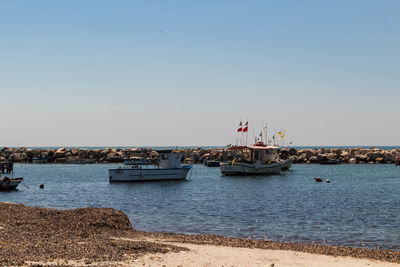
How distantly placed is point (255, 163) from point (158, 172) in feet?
60.2

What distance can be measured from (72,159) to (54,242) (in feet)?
356

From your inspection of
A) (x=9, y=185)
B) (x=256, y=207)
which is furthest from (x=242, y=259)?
(x=9, y=185)

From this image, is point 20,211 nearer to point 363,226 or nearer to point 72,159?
point 363,226

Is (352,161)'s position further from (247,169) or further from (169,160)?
(169,160)

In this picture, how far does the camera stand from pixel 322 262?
15133mm

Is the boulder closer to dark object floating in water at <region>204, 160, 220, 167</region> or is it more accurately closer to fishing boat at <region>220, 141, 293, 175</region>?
dark object floating in water at <region>204, 160, 220, 167</region>

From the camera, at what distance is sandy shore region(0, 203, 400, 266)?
13.3 meters

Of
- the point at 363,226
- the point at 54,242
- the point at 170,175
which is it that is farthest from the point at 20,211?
the point at 170,175

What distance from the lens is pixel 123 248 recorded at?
15.0m

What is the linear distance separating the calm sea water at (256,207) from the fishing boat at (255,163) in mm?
9781

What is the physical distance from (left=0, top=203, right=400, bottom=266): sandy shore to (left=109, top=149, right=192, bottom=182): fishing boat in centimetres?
3351

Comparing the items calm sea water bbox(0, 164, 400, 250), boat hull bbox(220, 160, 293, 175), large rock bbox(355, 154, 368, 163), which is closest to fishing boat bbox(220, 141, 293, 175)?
boat hull bbox(220, 160, 293, 175)

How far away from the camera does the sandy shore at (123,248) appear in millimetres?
13320

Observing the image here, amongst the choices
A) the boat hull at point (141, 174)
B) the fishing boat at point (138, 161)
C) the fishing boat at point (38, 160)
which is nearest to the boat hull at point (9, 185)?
the boat hull at point (141, 174)
